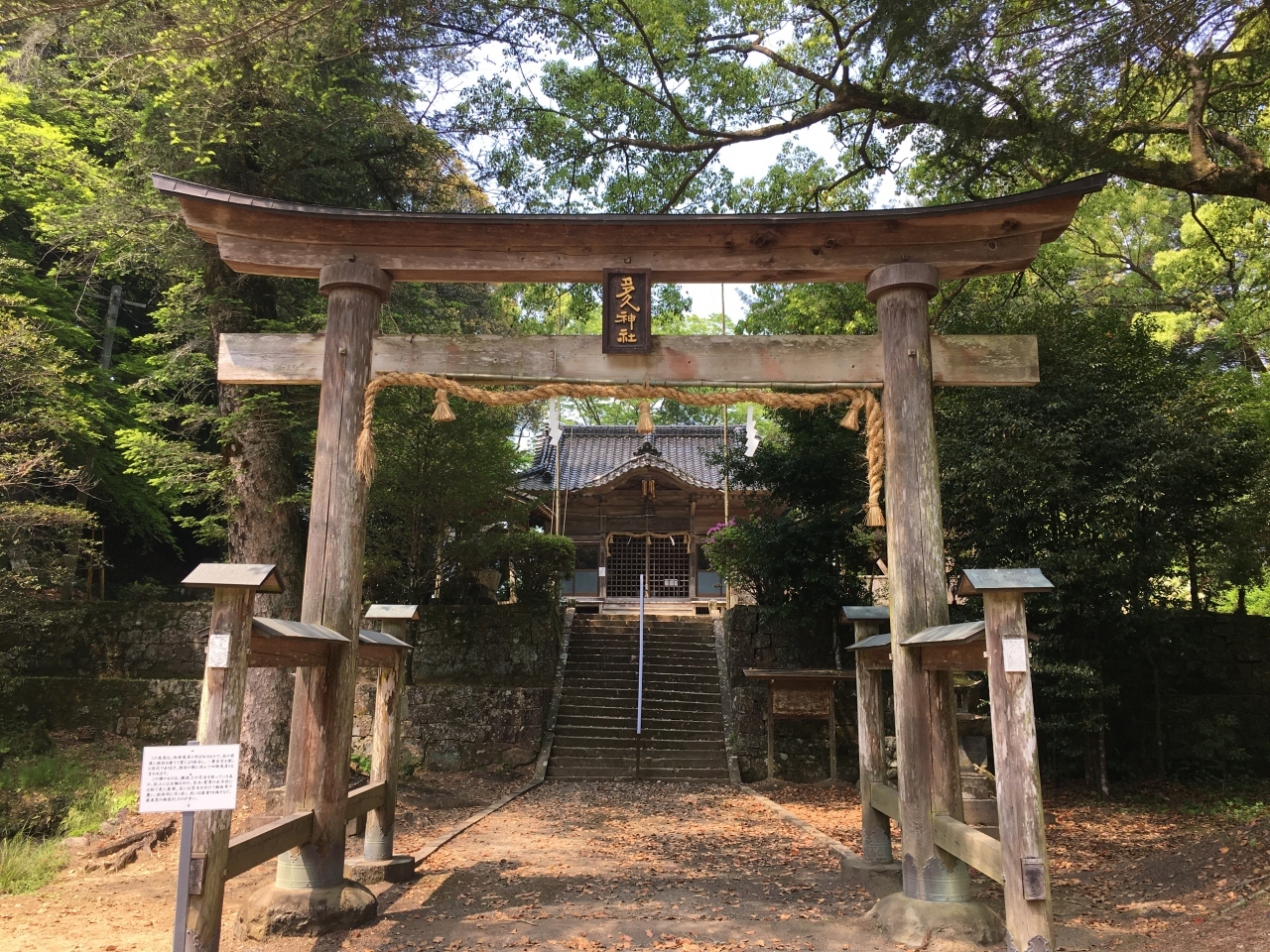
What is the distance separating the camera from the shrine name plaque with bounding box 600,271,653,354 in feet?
19.4

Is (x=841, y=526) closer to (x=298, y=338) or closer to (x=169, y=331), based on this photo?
(x=298, y=338)

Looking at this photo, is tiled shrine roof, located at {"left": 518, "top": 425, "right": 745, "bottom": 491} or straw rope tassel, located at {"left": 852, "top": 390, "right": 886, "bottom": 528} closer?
straw rope tassel, located at {"left": 852, "top": 390, "right": 886, "bottom": 528}

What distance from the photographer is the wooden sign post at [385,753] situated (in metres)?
6.00

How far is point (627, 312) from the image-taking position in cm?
596

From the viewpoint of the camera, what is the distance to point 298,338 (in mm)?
5906

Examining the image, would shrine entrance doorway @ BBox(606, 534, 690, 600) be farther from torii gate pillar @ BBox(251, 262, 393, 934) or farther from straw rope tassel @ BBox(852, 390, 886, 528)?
torii gate pillar @ BBox(251, 262, 393, 934)

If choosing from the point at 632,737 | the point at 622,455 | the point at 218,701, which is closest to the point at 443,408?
the point at 218,701

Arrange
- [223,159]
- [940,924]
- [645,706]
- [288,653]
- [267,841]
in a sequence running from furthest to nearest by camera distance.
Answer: [645,706]
[223,159]
[288,653]
[940,924]
[267,841]

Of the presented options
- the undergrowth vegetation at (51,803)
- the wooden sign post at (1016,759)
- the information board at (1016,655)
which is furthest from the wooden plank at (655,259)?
the undergrowth vegetation at (51,803)

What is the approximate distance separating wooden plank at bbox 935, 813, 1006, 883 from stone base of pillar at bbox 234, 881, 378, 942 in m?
3.49

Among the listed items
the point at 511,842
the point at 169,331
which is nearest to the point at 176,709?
the point at 169,331

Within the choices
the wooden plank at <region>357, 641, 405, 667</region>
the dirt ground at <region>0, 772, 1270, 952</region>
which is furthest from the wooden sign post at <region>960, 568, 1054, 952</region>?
the wooden plank at <region>357, 641, 405, 667</region>

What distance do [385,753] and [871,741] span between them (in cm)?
376

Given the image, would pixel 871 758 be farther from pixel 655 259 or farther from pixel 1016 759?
pixel 655 259
